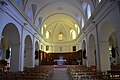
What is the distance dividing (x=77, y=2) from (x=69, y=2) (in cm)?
147

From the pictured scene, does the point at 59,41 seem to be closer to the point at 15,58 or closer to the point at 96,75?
the point at 15,58

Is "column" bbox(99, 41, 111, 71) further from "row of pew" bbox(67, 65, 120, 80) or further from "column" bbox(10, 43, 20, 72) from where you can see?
"column" bbox(10, 43, 20, 72)

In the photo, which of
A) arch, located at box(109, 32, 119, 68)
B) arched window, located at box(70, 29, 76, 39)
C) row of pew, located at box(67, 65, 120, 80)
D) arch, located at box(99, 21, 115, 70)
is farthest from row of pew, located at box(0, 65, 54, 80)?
arched window, located at box(70, 29, 76, 39)

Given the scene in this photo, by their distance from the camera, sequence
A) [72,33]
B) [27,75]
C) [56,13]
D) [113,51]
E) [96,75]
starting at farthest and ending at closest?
1. [72,33]
2. [56,13]
3. [113,51]
4. [27,75]
5. [96,75]

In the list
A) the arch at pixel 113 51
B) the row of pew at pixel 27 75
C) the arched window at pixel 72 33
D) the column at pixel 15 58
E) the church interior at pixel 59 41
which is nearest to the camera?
the row of pew at pixel 27 75

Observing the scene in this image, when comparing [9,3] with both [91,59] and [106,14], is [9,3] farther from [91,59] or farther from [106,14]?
[91,59]

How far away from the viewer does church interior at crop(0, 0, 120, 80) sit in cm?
887

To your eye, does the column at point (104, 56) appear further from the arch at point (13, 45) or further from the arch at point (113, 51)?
the arch at point (113, 51)

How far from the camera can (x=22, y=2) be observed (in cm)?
1305

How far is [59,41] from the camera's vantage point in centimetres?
3147

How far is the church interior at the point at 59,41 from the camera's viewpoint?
8867 mm

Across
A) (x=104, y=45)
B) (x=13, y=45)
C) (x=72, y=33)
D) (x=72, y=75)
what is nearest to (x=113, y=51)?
(x=104, y=45)

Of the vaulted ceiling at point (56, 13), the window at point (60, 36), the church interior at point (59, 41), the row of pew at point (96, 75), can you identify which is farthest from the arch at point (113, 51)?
the window at point (60, 36)

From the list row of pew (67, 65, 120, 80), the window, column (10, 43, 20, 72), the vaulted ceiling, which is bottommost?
row of pew (67, 65, 120, 80)
